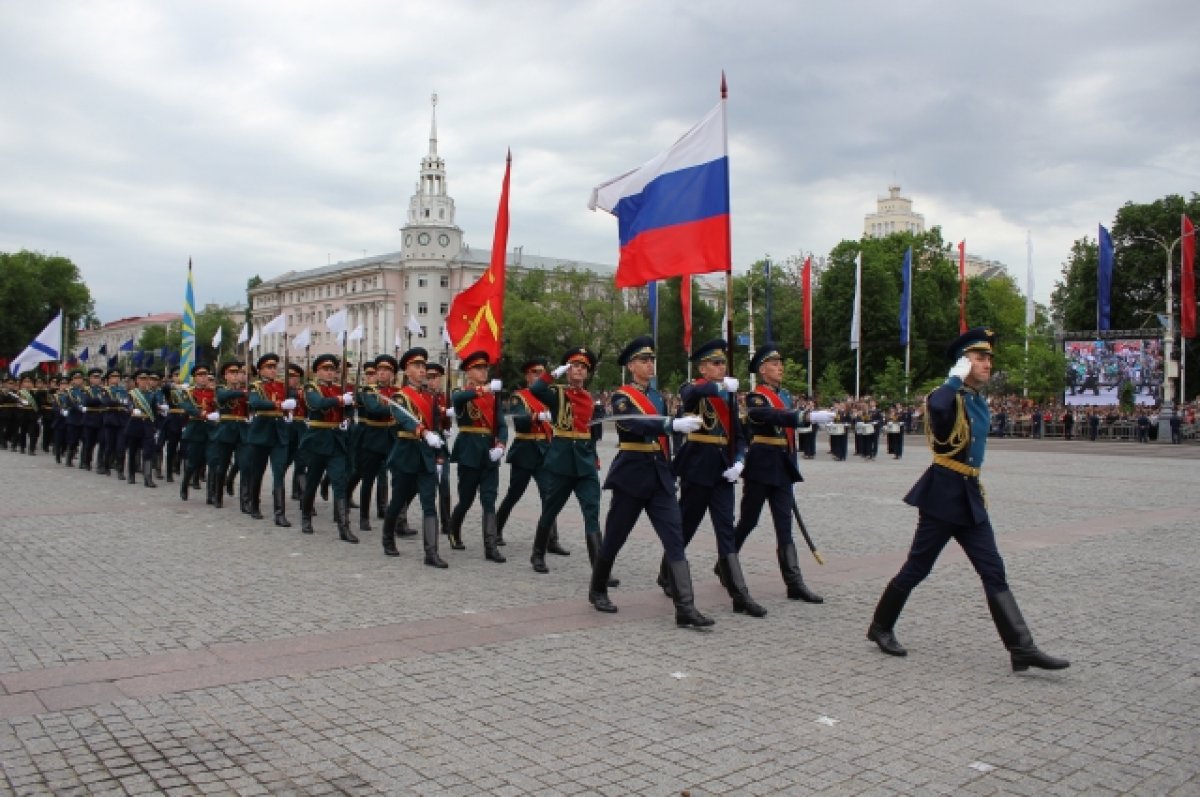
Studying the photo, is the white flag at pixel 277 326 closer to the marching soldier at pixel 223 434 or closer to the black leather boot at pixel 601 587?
the marching soldier at pixel 223 434

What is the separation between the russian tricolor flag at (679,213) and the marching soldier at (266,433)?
5824 mm

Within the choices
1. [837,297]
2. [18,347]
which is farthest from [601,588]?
[18,347]

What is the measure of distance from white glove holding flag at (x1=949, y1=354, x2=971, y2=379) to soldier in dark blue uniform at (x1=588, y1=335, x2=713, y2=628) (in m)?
1.78

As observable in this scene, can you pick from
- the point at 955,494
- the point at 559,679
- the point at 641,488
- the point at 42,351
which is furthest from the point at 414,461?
the point at 42,351

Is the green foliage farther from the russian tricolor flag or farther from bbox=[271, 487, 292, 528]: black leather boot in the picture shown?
the russian tricolor flag

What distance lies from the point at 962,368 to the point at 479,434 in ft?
17.3

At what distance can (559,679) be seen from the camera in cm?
577

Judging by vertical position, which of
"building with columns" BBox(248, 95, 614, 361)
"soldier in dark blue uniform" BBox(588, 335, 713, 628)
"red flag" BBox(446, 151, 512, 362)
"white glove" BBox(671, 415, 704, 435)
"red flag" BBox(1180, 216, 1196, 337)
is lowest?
"soldier in dark blue uniform" BBox(588, 335, 713, 628)

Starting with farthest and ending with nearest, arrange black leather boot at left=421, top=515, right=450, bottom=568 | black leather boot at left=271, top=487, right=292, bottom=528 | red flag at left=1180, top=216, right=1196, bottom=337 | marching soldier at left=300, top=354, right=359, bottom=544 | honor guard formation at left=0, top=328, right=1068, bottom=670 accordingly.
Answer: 1. red flag at left=1180, top=216, right=1196, bottom=337
2. black leather boot at left=271, top=487, right=292, bottom=528
3. marching soldier at left=300, top=354, right=359, bottom=544
4. black leather boot at left=421, top=515, right=450, bottom=568
5. honor guard formation at left=0, top=328, right=1068, bottom=670

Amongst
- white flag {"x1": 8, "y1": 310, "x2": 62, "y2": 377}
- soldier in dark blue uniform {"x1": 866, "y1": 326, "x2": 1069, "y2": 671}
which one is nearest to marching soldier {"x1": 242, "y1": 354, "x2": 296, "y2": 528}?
soldier in dark blue uniform {"x1": 866, "y1": 326, "x2": 1069, "y2": 671}

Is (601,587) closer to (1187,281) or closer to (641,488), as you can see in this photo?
(641,488)

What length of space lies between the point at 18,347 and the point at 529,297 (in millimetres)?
38807

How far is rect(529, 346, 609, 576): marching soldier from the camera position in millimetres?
9258

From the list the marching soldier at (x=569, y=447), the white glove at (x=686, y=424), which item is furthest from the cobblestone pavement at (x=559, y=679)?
the white glove at (x=686, y=424)
